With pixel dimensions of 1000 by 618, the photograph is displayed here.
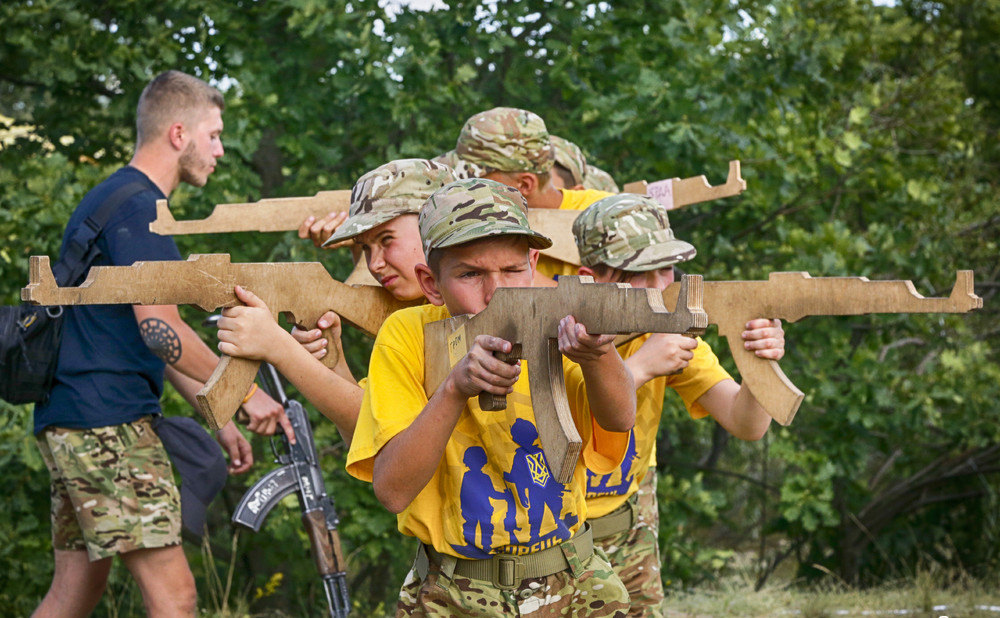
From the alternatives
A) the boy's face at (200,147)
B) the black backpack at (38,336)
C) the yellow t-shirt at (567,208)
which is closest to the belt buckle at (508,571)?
the yellow t-shirt at (567,208)

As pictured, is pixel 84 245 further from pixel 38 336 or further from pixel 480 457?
pixel 480 457

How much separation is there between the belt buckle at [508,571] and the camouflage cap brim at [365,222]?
832 millimetres

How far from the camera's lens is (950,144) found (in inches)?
278

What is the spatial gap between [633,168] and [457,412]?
170 inches

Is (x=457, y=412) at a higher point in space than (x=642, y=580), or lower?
higher

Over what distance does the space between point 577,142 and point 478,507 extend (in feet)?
13.5

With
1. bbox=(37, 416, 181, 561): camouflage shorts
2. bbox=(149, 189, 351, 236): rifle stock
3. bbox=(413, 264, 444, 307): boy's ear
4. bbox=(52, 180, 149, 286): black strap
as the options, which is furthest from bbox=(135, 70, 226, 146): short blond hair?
bbox=(413, 264, 444, 307): boy's ear

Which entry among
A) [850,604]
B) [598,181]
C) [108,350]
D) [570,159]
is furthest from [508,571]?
[850,604]

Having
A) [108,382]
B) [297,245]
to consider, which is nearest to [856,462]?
[297,245]

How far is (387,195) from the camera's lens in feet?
8.42

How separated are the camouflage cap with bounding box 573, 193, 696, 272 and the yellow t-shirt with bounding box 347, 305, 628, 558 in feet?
2.49

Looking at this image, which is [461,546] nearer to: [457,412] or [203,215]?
[457,412]

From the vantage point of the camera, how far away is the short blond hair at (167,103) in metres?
3.59

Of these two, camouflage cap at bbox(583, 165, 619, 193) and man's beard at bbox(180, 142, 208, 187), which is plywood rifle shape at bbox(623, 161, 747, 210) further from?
man's beard at bbox(180, 142, 208, 187)
